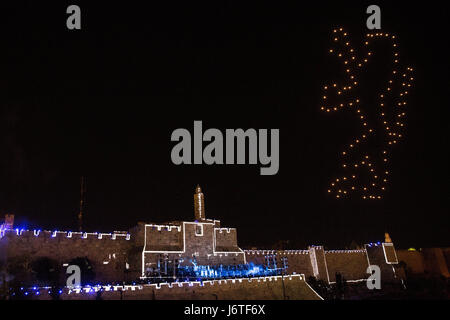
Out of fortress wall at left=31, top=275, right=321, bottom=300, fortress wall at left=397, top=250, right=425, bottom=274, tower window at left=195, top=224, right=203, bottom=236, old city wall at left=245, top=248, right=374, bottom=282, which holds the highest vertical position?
tower window at left=195, top=224, right=203, bottom=236

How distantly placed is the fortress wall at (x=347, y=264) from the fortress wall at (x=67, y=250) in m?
24.5

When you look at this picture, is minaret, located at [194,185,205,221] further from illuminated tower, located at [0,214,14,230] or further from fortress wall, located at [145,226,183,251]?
illuminated tower, located at [0,214,14,230]

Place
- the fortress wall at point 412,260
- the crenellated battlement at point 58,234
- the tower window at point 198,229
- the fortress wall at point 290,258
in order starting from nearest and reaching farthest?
the crenellated battlement at point 58,234 → the tower window at point 198,229 → the fortress wall at point 290,258 → the fortress wall at point 412,260

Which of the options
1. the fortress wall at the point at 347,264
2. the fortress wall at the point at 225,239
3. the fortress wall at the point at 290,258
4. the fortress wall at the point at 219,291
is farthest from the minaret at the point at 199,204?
the fortress wall at the point at 347,264

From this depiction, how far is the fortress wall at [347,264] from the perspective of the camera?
41.4 meters

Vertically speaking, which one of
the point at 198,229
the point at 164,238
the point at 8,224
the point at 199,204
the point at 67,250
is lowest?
the point at 67,250

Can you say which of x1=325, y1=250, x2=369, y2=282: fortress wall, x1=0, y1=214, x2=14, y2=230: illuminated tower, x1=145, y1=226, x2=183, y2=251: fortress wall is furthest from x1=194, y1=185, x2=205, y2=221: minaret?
x1=325, y1=250, x2=369, y2=282: fortress wall

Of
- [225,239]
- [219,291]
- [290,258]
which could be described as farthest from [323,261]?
[219,291]

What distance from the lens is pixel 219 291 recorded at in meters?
23.1

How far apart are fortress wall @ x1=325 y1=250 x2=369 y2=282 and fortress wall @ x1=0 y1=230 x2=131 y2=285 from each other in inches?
964

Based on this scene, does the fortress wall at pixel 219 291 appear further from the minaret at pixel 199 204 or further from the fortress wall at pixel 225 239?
the minaret at pixel 199 204

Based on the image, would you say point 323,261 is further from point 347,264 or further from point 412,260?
point 412,260

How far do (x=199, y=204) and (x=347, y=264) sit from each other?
2105 centimetres

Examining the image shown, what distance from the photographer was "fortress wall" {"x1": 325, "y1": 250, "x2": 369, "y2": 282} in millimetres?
41406
